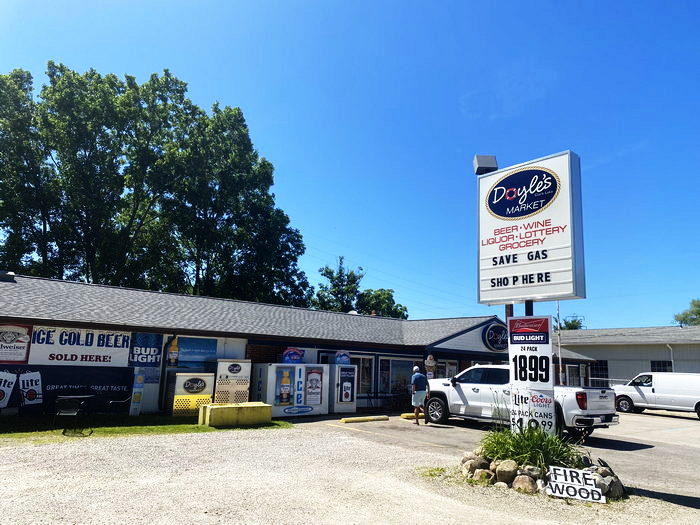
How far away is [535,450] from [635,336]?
27.1m

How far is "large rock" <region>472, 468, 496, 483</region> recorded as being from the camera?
720 cm

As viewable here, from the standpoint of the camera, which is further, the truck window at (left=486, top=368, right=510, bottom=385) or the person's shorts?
the person's shorts

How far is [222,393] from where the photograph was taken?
14664 mm

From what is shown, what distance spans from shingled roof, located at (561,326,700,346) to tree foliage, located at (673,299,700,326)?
51.3 meters

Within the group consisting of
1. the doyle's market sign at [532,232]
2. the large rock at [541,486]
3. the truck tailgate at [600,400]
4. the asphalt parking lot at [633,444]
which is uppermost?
the doyle's market sign at [532,232]

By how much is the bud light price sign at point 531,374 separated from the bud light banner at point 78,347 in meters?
11.0

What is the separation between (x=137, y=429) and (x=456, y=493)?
322 inches

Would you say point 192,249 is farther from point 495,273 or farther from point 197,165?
point 495,273

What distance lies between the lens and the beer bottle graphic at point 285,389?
1530cm

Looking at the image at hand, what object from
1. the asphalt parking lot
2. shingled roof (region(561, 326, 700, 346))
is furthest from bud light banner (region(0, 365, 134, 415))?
shingled roof (region(561, 326, 700, 346))

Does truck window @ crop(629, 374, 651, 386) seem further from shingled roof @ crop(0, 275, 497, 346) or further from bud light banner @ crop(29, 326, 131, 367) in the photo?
bud light banner @ crop(29, 326, 131, 367)

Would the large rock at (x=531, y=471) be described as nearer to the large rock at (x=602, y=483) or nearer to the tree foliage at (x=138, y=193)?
the large rock at (x=602, y=483)

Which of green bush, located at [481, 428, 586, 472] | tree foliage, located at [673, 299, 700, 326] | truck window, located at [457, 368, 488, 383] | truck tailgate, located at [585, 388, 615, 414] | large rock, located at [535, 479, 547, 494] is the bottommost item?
large rock, located at [535, 479, 547, 494]

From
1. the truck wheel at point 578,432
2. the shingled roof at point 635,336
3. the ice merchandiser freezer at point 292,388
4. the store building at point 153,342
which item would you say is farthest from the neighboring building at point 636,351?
the ice merchandiser freezer at point 292,388
